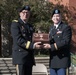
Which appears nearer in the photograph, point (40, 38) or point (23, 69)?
point (40, 38)

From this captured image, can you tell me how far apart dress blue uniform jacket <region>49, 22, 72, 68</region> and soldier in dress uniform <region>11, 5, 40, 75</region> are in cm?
31

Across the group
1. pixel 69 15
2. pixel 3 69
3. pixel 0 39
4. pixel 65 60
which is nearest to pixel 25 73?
pixel 65 60

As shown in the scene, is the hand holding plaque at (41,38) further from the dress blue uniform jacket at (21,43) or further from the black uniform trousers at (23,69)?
the black uniform trousers at (23,69)

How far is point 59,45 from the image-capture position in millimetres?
5344

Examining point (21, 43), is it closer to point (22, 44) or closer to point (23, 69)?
point (22, 44)

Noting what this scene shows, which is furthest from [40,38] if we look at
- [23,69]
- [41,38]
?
[23,69]

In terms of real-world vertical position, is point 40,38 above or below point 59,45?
above

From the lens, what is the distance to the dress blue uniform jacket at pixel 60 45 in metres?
5.38

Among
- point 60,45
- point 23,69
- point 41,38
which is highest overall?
point 41,38

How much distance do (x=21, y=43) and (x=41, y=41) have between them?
11.3 inches

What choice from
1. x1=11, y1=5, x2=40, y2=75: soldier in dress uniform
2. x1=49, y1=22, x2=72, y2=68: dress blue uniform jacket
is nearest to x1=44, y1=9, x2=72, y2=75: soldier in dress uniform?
x1=49, y1=22, x2=72, y2=68: dress blue uniform jacket

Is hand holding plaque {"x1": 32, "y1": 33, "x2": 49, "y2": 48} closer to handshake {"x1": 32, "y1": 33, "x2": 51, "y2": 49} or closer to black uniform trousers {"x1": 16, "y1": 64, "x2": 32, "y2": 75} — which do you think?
handshake {"x1": 32, "y1": 33, "x2": 51, "y2": 49}

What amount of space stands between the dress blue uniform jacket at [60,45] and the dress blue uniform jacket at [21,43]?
0.33m

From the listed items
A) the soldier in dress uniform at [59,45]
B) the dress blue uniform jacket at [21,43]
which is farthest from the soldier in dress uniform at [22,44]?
the soldier in dress uniform at [59,45]
